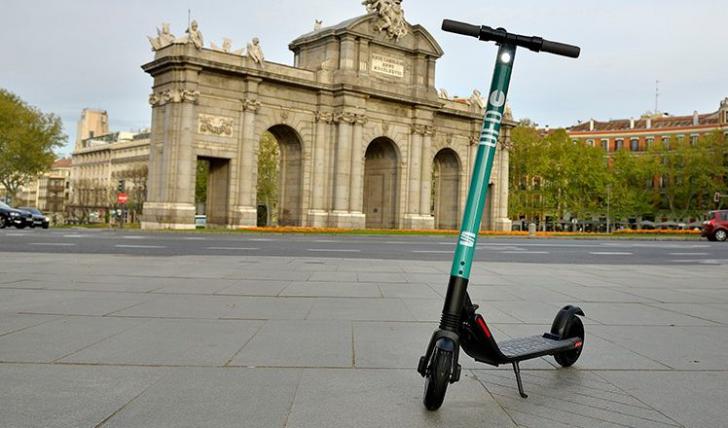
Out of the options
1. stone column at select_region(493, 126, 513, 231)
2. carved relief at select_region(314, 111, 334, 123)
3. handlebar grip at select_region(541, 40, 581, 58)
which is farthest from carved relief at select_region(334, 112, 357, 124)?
handlebar grip at select_region(541, 40, 581, 58)

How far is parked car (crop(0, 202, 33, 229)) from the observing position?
39.7 meters

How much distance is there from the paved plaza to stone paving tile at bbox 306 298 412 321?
4 centimetres

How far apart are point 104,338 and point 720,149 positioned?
10168cm

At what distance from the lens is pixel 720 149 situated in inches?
3612

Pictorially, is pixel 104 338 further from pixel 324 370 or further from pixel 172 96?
pixel 172 96

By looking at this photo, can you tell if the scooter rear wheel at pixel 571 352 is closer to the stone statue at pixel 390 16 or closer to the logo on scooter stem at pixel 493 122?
the logo on scooter stem at pixel 493 122

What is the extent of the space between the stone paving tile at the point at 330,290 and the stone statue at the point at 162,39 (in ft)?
107

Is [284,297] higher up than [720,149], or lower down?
lower down

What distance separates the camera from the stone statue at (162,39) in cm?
3962

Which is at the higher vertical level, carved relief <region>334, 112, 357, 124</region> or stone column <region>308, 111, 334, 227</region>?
carved relief <region>334, 112, 357, 124</region>

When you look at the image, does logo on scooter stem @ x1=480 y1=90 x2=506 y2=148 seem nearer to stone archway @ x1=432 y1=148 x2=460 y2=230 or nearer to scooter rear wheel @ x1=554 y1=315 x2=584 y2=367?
scooter rear wheel @ x1=554 y1=315 x2=584 y2=367

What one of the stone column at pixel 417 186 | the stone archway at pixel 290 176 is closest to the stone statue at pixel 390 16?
the stone column at pixel 417 186

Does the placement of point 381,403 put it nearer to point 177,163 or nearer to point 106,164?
point 177,163

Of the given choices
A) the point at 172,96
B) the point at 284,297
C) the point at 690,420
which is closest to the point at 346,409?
the point at 690,420
